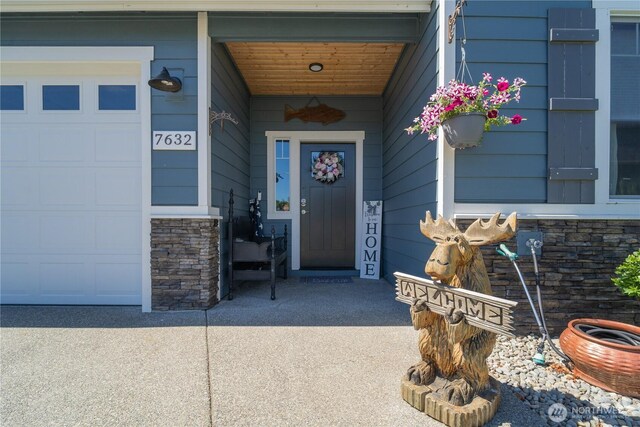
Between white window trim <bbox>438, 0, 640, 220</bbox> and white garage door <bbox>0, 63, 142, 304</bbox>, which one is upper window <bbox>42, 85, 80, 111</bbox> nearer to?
white garage door <bbox>0, 63, 142, 304</bbox>

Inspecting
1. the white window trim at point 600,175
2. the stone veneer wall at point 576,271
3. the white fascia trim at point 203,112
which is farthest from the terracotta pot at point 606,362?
the white fascia trim at point 203,112

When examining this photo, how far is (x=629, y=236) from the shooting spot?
2377 mm

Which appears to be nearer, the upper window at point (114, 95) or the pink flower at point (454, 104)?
the pink flower at point (454, 104)

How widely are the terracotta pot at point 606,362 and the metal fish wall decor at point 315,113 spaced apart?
3.53 m

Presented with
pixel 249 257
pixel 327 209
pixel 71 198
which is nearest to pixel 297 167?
pixel 327 209

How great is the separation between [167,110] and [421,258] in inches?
101

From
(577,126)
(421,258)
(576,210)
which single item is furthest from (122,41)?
(576,210)

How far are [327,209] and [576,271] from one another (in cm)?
283

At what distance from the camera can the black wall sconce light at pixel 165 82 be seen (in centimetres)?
265

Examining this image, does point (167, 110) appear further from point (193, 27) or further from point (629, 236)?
point (629, 236)

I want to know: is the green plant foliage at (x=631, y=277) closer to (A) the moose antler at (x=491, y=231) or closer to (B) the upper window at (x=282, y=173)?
(A) the moose antler at (x=491, y=231)

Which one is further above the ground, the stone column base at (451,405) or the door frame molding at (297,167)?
the door frame molding at (297,167)

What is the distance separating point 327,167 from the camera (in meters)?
4.48

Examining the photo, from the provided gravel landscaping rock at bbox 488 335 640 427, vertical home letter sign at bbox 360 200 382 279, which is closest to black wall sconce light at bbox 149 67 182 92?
vertical home letter sign at bbox 360 200 382 279
